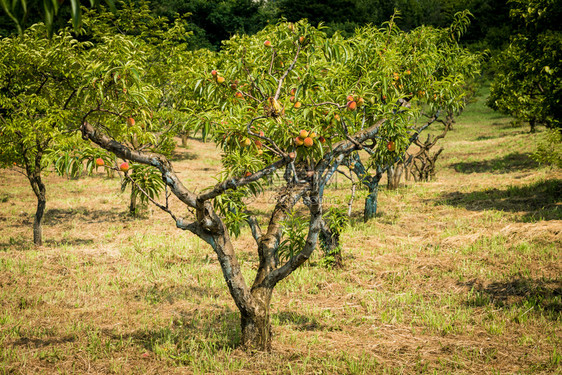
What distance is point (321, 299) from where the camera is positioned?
663 cm

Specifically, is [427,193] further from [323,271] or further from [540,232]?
[323,271]

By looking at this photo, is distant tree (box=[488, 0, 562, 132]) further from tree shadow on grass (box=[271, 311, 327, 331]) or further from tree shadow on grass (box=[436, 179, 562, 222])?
tree shadow on grass (box=[271, 311, 327, 331])

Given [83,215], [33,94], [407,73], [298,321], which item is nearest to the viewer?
[298,321]

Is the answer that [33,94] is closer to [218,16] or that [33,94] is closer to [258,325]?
[258,325]

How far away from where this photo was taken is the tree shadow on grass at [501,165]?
56.3 feet

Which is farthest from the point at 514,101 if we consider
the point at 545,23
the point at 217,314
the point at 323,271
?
the point at 217,314

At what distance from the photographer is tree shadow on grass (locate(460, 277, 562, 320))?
18.9ft

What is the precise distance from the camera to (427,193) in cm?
1420

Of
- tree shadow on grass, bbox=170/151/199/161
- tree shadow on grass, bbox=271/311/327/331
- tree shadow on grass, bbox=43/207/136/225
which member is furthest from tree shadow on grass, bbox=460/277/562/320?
tree shadow on grass, bbox=170/151/199/161

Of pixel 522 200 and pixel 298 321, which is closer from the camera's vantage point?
pixel 298 321

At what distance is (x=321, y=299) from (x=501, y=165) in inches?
579

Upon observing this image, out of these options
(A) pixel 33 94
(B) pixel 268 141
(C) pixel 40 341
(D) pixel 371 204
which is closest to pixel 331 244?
(B) pixel 268 141

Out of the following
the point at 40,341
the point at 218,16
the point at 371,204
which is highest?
the point at 218,16

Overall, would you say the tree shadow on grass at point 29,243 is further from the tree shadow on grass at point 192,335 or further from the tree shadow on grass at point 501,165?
Answer: the tree shadow on grass at point 501,165
